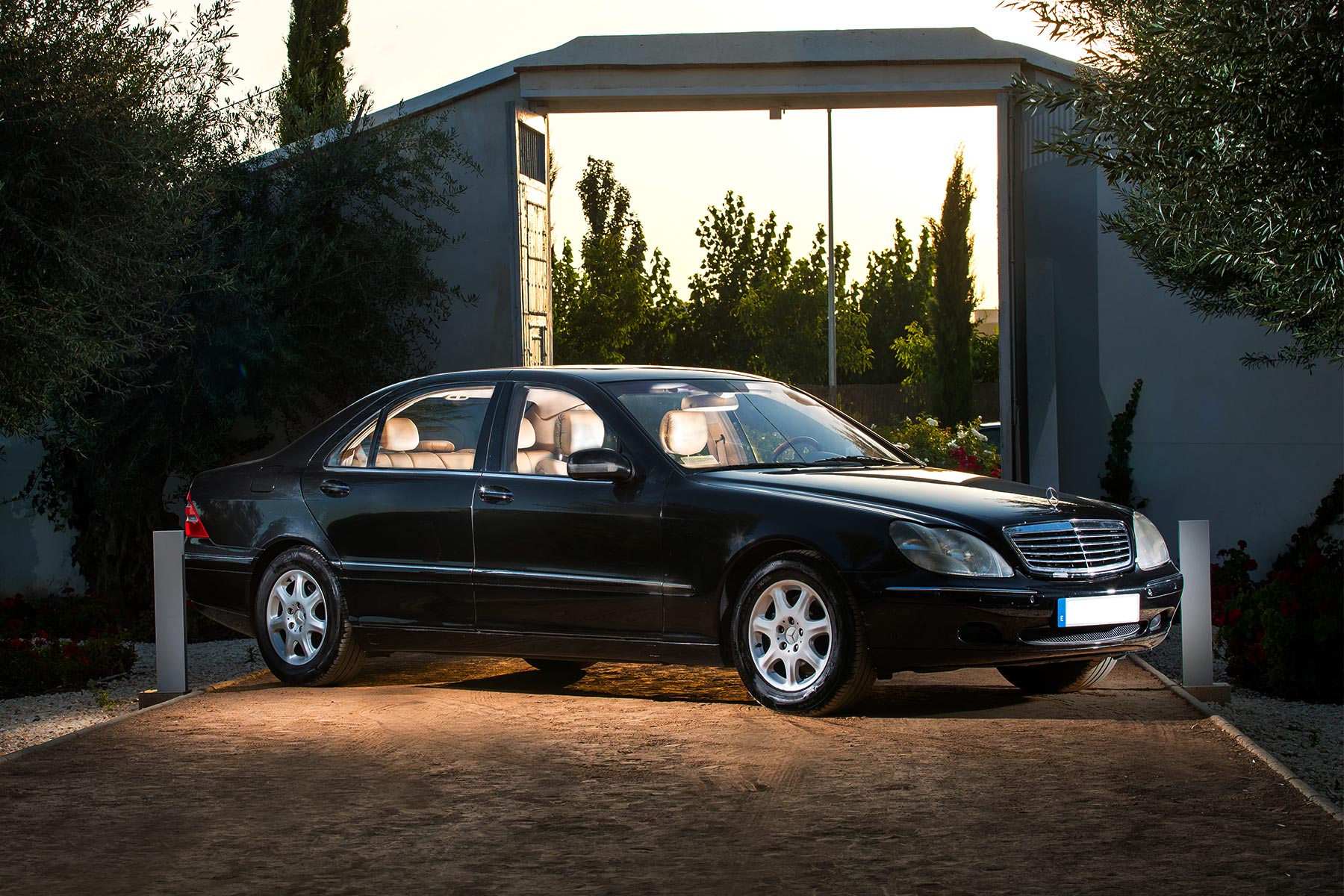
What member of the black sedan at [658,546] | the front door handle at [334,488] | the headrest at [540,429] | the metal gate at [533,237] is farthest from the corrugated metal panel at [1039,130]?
the front door handle at [334,488]

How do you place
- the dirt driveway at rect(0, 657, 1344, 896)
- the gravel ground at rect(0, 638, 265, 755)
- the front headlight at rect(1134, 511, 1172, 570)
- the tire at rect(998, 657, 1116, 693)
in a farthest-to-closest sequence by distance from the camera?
the gravel ground at rect(0, 638, 265, 755) → the tire at rect(998, 657, 1116, 693) → the front headlight at rect(1134, 511, 1172, 570) → the dirt driveway at rect(0, 657, 1344, 896)

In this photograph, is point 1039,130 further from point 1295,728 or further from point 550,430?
point 550,430

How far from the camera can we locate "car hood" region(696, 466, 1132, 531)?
7.07 meters

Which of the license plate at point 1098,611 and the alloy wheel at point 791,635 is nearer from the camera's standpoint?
the license plate at point 1098,611

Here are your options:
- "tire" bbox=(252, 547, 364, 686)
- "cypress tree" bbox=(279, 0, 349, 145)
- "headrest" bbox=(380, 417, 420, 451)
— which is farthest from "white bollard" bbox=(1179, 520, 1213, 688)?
"cypress tree" bbox=(279, 0, 349, 145)

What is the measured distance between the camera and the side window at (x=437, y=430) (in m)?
8.48

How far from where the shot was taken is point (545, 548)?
25.9 ft

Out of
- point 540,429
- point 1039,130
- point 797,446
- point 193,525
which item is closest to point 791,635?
point 797,446

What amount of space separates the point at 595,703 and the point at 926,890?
135 inches

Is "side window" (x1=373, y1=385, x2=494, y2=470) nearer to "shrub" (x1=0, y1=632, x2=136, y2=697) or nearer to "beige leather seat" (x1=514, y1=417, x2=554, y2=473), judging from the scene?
"beige leather seat" (x1=514, y1=417, x2=554, y2=473)

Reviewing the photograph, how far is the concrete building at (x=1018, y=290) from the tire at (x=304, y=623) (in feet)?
23.8

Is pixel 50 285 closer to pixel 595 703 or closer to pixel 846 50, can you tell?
pixel 595 703

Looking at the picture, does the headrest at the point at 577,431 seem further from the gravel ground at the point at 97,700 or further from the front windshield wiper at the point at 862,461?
the gravel ground at the point at 97,700

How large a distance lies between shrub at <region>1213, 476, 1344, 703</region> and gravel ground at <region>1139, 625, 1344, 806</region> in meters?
0.11
